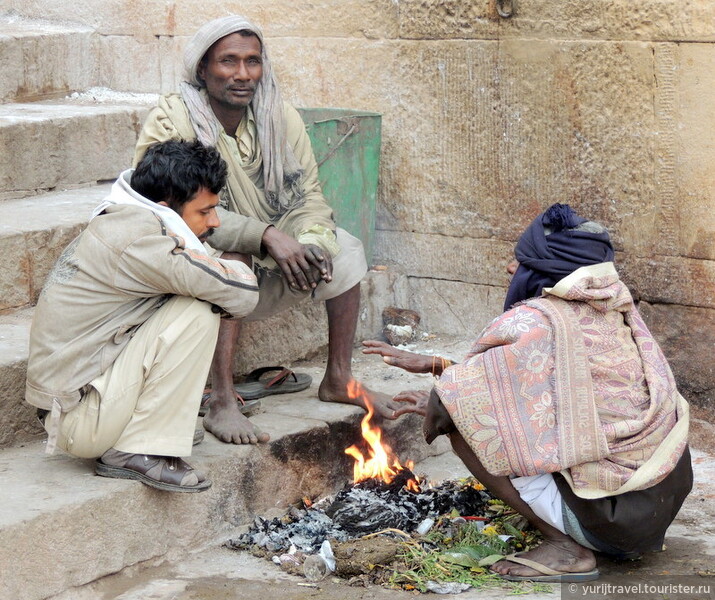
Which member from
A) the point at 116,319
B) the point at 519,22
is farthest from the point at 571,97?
the point at 116,319

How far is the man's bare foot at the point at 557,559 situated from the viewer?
3898mm

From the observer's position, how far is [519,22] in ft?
18.6

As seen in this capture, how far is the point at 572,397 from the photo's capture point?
3783 millimetres

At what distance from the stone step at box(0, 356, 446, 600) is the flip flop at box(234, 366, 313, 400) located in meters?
0.06

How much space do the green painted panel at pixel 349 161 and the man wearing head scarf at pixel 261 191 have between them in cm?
71

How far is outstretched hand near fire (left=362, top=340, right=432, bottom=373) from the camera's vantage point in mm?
4164

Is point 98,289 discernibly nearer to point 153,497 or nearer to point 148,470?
point 148,470

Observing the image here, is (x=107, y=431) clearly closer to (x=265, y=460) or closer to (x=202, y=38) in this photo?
(x=265, y=460)

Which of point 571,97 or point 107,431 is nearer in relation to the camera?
point 107,431

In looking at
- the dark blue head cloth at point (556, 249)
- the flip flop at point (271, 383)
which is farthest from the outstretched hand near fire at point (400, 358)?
the flip flop at point (271, 383)

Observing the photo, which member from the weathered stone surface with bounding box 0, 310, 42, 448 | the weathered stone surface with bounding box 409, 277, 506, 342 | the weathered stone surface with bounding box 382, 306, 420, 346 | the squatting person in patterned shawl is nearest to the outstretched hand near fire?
the squatting person in patterned shawl

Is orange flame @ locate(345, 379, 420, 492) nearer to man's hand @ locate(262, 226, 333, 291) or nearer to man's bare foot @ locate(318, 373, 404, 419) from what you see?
man's bare foot @ locate(318, 373, 404, 419)

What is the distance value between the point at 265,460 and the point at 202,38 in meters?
1.87

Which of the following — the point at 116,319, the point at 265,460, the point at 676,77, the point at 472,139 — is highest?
the point at 676,77
